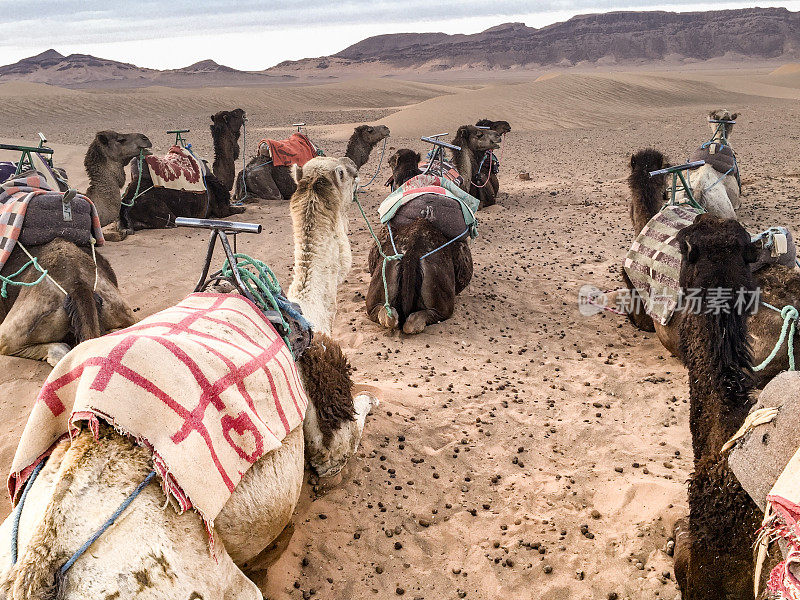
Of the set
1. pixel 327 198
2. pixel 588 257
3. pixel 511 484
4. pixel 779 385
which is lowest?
pixel 511 484

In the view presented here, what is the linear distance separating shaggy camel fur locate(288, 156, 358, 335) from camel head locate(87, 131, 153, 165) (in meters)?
5.79

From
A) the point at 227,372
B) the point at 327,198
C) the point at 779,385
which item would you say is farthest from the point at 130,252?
the point at 779,385

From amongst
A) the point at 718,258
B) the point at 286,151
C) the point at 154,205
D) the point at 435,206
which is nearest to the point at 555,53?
the point at 286,151

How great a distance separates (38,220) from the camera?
5.45 metres

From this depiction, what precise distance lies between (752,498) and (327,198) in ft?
8.93

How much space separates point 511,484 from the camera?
3867 millimetres

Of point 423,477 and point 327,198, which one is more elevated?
point 327,198

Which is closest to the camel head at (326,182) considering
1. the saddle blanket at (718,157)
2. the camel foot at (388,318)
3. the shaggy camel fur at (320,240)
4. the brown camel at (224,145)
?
the shaggy camel fur at (320,240)

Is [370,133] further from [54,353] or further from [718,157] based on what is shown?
[54,353]

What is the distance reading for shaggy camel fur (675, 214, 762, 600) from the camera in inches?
98.0

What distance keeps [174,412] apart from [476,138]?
8.67 metres

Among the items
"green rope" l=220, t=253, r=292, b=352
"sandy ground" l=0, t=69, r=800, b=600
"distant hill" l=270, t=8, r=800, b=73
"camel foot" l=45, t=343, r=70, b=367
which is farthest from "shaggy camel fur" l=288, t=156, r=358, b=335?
"distant hill" l=270, t=8, r=800, b=73

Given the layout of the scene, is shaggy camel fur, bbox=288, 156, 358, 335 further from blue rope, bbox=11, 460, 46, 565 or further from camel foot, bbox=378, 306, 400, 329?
camel foot, bbox=378, 306, 400, 329

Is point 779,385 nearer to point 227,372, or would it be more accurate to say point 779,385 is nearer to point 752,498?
point 752,498
